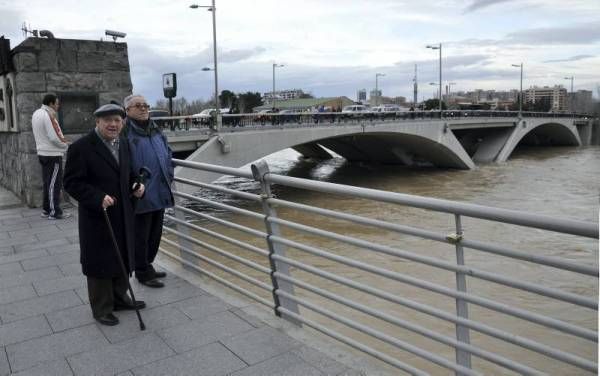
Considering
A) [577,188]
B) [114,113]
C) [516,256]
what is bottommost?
[577,188]

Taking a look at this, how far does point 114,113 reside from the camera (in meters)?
3.64

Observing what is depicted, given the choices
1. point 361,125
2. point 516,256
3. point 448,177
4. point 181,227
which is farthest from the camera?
point 448,177

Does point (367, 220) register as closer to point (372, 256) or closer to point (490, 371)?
point (490, 371)

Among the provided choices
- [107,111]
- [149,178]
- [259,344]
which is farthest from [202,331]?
[107,111]

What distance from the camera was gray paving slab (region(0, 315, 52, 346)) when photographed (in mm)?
3613

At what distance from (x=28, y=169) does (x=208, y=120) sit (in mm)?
11783

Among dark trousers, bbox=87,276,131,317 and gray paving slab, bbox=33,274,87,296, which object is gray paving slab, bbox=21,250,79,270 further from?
dark trousers, bbox=87,276,131,317

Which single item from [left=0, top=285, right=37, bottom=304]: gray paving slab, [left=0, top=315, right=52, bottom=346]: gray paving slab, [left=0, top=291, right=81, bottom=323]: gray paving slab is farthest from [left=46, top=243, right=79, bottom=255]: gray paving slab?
[left=0, top=315, right=52, bottom=346]: gray paving slab

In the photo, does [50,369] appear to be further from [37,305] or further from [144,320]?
[37,305]

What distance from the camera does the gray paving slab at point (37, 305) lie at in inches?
159

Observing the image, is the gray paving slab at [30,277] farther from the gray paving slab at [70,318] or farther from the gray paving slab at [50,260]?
the gray paving slab at [70,318]

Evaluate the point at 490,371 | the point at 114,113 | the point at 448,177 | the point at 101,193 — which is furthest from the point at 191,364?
the point at 448,177

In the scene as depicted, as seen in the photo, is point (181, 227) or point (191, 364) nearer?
point (191, 364)

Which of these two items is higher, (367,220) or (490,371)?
(367,220)
